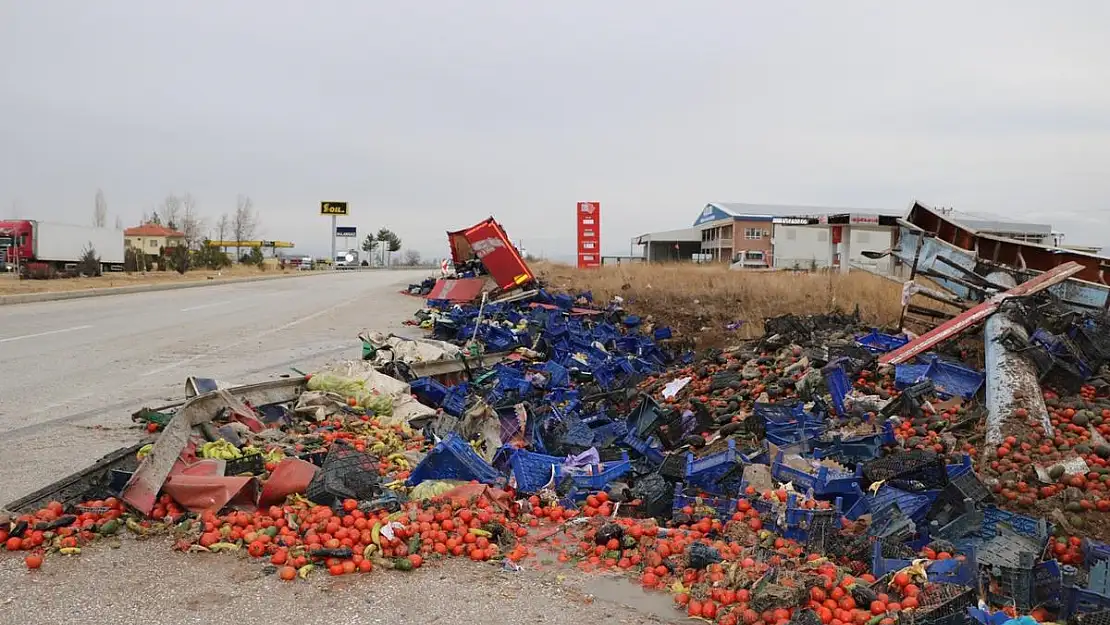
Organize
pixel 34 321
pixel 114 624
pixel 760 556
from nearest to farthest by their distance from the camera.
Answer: pixel 114 624
pixel 760 556
pixel 34 321

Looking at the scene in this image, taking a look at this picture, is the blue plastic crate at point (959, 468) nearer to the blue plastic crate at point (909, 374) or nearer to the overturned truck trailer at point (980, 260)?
the blue plastic crate at point (909, 374)

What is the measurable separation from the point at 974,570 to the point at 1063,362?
4033mm

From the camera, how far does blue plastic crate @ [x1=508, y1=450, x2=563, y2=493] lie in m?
5.40

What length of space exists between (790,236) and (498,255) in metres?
29.1

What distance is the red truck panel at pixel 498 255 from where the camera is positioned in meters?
19.9

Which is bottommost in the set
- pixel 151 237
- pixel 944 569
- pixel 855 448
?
pixel 944 569

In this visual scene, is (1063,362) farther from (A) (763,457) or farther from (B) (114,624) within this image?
(B) (114,624)

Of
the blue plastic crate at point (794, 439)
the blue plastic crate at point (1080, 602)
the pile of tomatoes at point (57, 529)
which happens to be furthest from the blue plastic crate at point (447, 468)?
the blue plastic crate at point (1080, 602)

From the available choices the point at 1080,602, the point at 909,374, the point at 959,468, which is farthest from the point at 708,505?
the point at 909,374

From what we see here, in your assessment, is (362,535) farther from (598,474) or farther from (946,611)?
(946,611)

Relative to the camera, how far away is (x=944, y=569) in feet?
12.6

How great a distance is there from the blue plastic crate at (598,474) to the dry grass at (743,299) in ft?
25.2

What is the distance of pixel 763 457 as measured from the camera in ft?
19.1

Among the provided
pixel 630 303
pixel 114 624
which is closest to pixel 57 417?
pixel 114 624
